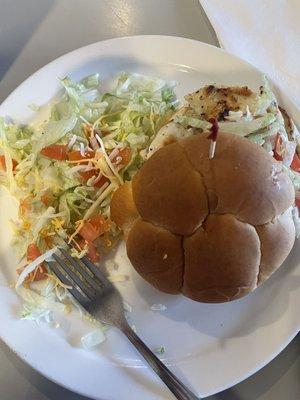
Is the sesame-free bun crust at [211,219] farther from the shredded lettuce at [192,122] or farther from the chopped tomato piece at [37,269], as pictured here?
the chopped tomato piece at [37,269]

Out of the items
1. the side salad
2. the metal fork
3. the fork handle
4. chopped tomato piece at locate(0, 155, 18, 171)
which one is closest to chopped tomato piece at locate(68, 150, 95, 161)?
the side salad

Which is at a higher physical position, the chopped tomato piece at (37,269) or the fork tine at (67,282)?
the chopped tomato piece at (37,269)

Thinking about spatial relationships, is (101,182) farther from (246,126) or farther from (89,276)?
(246,126)

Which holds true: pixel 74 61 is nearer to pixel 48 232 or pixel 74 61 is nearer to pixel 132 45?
pixel 132 45

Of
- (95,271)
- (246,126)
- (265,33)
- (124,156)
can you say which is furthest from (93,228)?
(265,33)

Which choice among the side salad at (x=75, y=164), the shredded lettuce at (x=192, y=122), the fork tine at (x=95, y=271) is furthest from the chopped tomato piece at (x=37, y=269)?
the shredded lettuce at (x=192, y=122)
